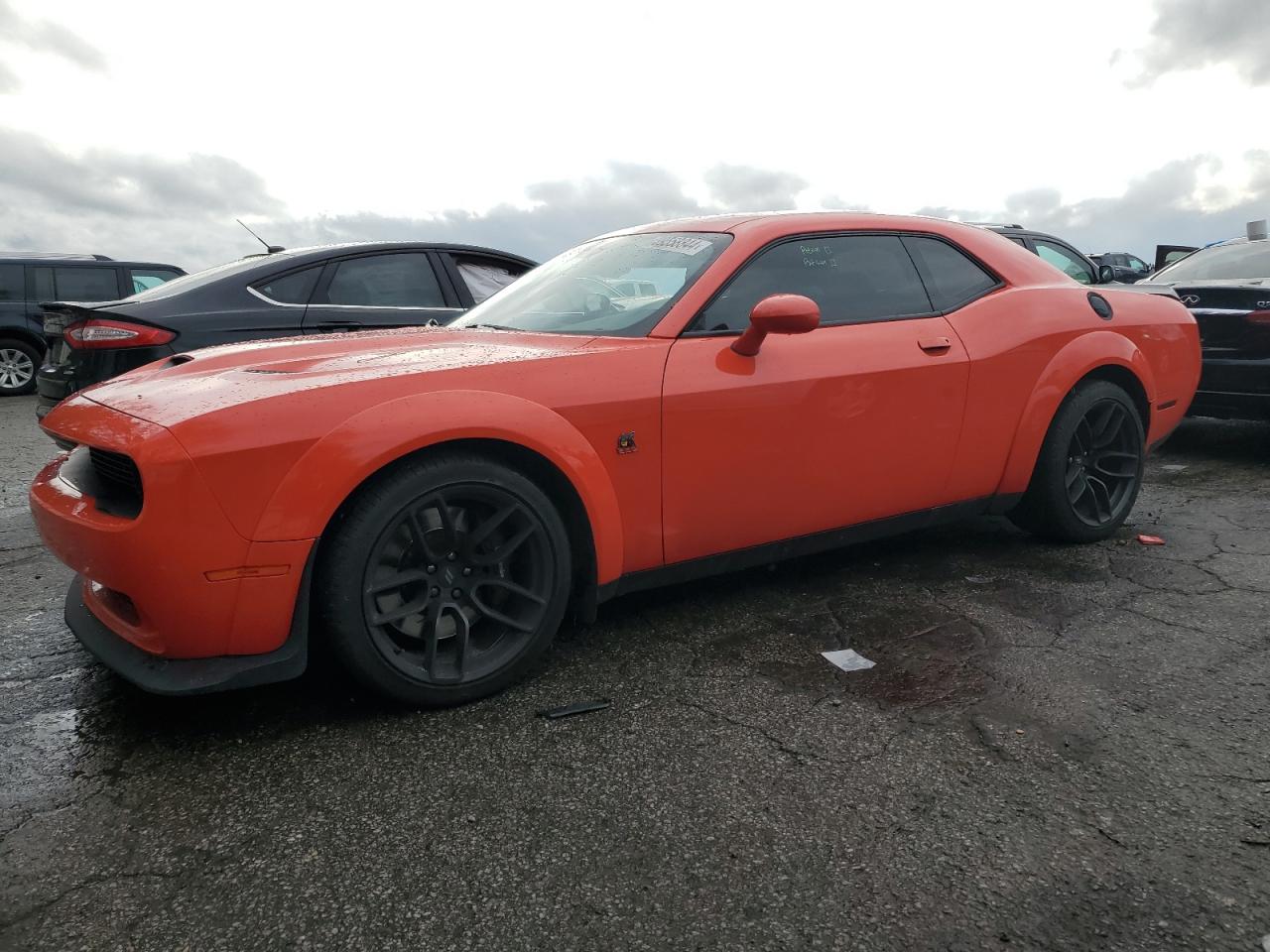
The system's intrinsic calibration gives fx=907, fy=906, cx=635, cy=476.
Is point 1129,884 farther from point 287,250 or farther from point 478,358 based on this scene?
point 287,250

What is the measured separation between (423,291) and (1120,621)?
415 centimetres

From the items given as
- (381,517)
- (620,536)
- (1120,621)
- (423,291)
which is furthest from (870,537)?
(423,291)

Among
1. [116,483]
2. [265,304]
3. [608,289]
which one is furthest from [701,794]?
[265,304]

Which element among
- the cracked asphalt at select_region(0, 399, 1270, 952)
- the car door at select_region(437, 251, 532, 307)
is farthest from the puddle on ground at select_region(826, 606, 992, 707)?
the car door at select_region(437, 251, 532, 307)

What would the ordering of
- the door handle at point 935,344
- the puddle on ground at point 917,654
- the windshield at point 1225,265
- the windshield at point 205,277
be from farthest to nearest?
the windshield at point 1225,265, the windshield at point 205,277, the door handle at point 935,344, the puddle on ground at point 917,654

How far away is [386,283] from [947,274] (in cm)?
327

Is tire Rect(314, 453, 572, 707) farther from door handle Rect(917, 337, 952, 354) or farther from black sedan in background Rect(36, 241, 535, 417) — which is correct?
black sedan in background Rect(36, 241, 535, 417)

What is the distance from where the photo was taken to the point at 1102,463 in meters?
3.97

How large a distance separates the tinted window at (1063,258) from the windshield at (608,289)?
5989mm

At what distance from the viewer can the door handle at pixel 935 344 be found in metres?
3.33

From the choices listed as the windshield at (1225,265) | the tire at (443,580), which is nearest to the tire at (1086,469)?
the tire at (443,580)

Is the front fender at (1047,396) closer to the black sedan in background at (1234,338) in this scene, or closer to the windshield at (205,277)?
the black sedan in background at (1234,338)

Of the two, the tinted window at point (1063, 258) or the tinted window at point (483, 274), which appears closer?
the tinted window at point (483, 274)

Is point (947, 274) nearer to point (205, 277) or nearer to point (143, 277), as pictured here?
point (205, 277)
